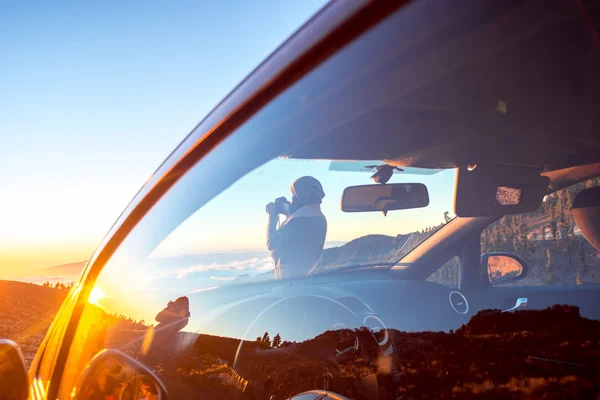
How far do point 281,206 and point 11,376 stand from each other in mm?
1721

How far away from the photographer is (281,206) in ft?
5.55

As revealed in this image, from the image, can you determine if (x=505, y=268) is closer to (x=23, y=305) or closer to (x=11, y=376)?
(x=11, y=376)

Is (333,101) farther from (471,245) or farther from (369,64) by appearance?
(471,245)

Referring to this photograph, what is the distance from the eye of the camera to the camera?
65.5 inches

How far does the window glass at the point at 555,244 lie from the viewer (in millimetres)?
1021

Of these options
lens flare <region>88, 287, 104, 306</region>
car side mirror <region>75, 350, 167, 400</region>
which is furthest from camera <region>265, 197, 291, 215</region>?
lens flare <region>88, 287, 104, 306</region>

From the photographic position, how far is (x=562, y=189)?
42.4 inches

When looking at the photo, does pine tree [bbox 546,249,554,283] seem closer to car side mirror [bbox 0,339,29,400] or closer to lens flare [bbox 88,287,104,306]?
lens flare [bbox 88,287,104,306]

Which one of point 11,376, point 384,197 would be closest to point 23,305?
point 11,376

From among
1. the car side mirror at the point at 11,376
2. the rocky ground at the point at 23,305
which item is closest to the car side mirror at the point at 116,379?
the car side mirror at the point at 11,376

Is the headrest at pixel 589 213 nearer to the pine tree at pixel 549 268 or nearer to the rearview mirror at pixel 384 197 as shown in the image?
the pine tree at pixel 549 268

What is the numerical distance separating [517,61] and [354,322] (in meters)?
0.90

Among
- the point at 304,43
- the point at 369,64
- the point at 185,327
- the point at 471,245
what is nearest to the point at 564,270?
the point at 471,245

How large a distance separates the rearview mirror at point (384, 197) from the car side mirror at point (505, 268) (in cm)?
27
